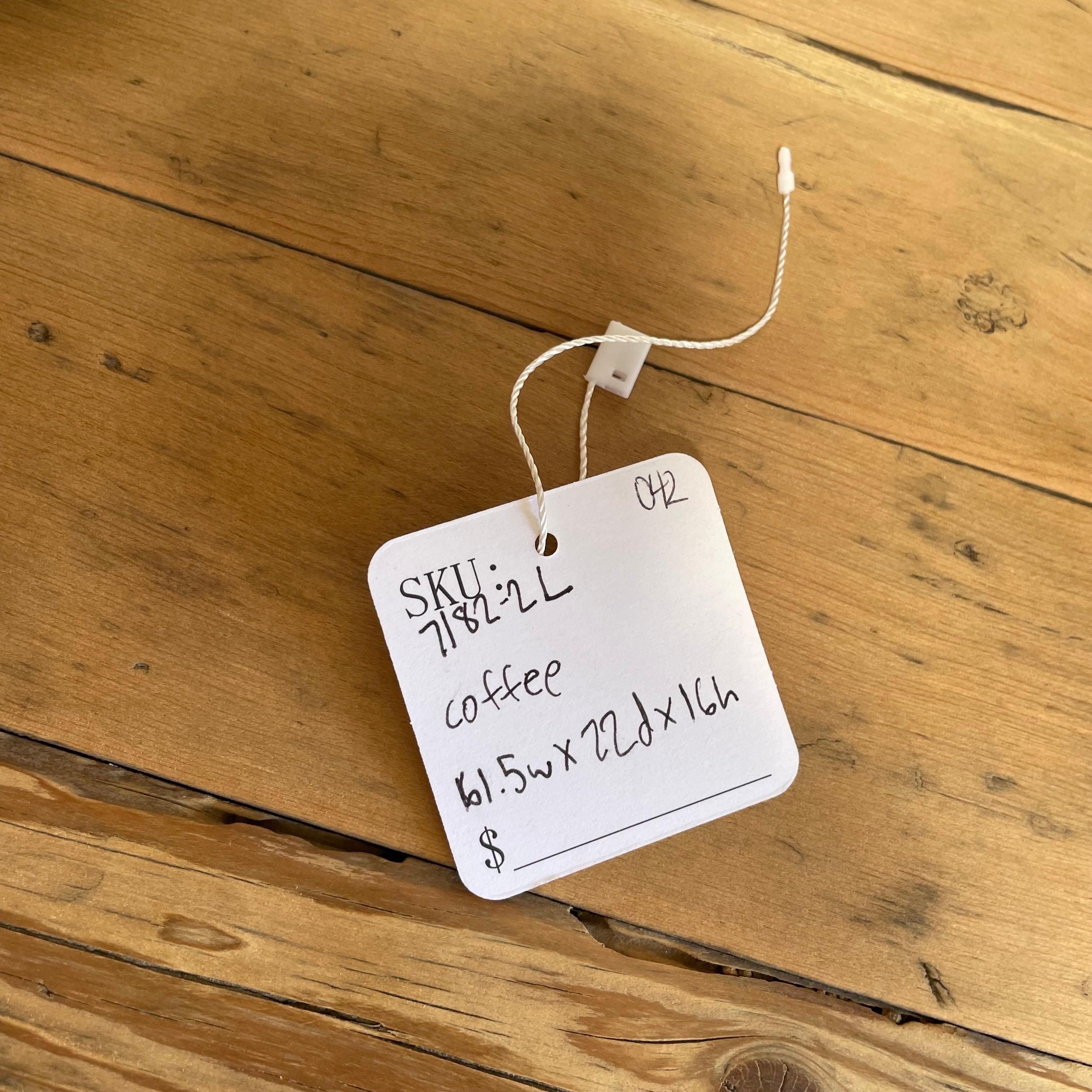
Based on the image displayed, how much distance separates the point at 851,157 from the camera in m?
0.51

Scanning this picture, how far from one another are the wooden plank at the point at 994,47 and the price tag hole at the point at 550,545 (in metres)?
0.37

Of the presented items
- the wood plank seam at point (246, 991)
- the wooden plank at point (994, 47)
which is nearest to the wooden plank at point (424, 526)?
the wood plank seam at point (246, 991)

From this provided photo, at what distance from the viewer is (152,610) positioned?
0.47 metres

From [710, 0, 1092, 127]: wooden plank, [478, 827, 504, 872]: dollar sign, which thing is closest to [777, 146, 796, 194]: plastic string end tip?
[710, 0, 1092, 127]: wooden plank

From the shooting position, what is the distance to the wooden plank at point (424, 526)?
475mm

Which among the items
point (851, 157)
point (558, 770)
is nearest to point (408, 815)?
point (558, 770)

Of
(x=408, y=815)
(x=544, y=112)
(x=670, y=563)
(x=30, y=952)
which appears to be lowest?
(x=30, y=952)

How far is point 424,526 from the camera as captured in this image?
485 mm

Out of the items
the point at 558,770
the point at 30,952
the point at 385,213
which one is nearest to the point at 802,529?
the point at 558,770

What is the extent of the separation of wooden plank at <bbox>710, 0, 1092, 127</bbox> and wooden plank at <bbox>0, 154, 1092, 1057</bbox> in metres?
0.24

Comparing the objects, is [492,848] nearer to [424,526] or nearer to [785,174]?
[424,526]

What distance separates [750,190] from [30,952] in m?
0.63

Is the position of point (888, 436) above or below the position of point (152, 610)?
above

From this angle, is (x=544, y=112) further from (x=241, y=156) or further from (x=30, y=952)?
(x=30, y=952)
